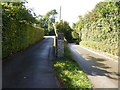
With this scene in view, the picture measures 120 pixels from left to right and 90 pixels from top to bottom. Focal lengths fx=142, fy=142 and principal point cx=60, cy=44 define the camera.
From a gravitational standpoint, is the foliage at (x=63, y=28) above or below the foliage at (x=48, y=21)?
below

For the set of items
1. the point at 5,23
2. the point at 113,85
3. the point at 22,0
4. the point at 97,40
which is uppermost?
the point at 22,0

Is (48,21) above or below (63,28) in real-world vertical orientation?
above

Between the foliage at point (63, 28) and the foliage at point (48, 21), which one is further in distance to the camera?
the foliage at point (48, 21)

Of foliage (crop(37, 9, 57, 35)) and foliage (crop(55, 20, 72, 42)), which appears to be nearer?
foliage (crop(55, 20, 72, 42))

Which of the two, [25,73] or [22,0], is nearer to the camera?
[25,73]

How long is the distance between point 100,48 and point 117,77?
7.71m

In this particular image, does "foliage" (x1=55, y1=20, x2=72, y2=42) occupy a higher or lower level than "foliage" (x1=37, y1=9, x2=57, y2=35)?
lower

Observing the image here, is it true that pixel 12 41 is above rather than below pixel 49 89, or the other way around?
above

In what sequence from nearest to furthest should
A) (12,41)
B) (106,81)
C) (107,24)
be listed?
(106,81) < (12,41) < (107,24)

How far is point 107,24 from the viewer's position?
41.4 ft

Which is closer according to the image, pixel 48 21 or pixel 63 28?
pixel 63 28

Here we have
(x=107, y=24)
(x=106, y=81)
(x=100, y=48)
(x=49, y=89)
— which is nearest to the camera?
(x=49, y=89)

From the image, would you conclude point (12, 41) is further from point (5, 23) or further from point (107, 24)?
point (107, 24)

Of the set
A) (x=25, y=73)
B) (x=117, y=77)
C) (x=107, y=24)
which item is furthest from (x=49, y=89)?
(x=107, y=24)
